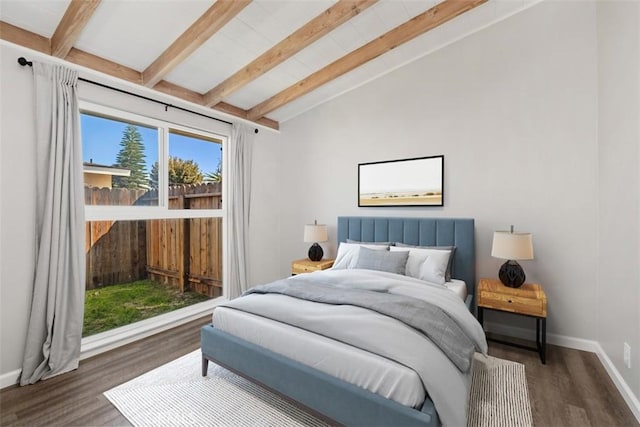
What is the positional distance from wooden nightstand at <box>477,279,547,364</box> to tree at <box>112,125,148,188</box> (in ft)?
12.0

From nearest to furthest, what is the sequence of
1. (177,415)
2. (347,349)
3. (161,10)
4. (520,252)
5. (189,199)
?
(347,349) < (177,415) < (161,10) < (520,252) < (189,199)

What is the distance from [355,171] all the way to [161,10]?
269 cm

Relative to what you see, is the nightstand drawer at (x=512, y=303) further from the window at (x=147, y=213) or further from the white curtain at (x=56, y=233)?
the white curtain at (x=56, y=233)

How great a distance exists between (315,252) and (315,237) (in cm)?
25

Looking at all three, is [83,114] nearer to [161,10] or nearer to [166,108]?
[166,108]

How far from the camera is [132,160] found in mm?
Answer: 3195

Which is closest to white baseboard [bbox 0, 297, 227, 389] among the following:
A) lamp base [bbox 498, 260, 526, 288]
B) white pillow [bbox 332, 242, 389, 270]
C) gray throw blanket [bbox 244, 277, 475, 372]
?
gray throw blanket [bbox 244, 277, 475, 372]

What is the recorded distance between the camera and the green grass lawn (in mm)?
3194

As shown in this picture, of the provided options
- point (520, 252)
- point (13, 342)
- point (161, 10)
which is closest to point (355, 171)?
Result: point (520, 252)

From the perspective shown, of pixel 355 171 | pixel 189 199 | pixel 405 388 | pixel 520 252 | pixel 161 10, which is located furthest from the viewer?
pixel 355 171

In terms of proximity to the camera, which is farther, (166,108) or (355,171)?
(355,171)

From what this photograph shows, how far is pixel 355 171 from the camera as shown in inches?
163

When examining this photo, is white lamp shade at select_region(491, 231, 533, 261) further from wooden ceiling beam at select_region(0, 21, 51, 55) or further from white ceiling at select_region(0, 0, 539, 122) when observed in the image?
wooden ceiling beam at select_region(0, 21, 51, 55)

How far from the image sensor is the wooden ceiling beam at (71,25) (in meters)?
2.11
